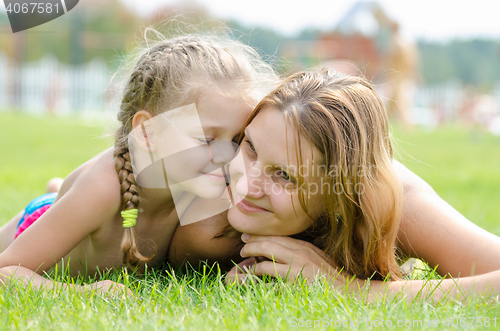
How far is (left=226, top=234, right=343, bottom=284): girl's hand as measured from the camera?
6.06 ft

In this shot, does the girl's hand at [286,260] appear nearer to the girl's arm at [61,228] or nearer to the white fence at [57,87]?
the girl's arm at [61,228]

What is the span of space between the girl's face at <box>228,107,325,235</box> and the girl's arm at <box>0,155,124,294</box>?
1.73 ft

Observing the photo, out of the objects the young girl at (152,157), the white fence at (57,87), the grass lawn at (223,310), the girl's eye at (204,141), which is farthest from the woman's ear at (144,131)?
the white fence at (57,87)

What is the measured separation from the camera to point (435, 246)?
1937mm

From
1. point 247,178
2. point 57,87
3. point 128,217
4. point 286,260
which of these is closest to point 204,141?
point 247,178

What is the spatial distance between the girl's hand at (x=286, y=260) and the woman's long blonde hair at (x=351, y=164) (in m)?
0.06

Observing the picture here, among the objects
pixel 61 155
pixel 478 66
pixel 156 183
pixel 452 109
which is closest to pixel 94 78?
pixel 61 155

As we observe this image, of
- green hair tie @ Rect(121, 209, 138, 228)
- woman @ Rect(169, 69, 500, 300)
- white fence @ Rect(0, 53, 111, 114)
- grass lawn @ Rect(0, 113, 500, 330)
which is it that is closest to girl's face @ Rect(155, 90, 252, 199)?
woman @ Rect(169, 69, 500, 300)

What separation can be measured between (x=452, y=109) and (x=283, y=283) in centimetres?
2890

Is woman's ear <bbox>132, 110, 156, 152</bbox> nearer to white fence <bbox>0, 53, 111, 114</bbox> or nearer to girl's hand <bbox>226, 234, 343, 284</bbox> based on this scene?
girl's hand <bbox>226, 234, 343, 284</bbox>

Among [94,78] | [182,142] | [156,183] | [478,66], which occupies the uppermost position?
[182,142]

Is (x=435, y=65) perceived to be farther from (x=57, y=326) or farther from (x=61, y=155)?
(x=57, y=326)

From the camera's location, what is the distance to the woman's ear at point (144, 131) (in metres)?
2.17

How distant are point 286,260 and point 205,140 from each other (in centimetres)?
59
